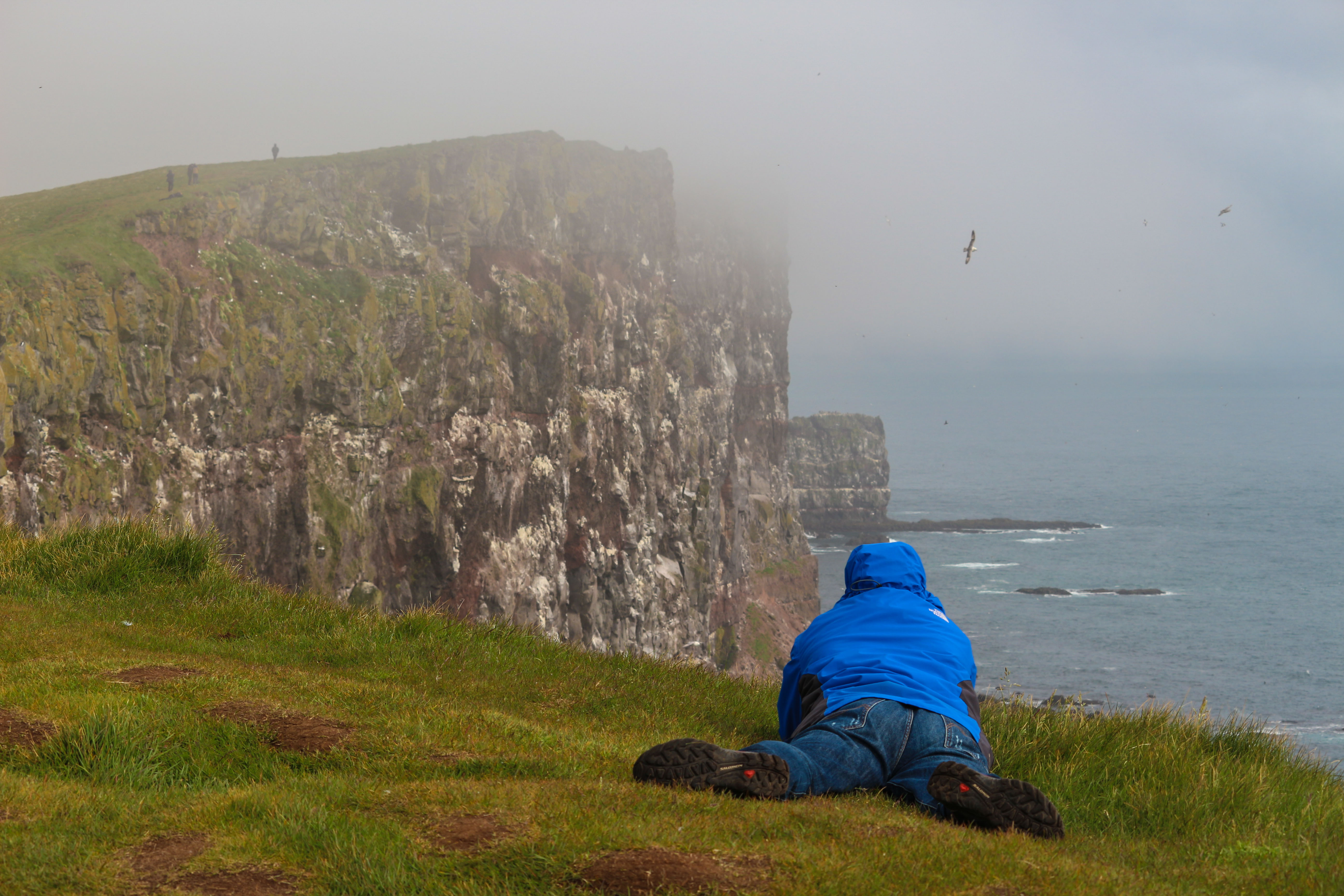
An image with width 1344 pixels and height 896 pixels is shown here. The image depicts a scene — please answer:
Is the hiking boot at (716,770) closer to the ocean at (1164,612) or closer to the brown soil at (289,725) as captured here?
the brown soil at (289,725)

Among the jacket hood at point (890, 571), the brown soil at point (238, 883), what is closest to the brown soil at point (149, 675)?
the brown soil at point (238, 883)

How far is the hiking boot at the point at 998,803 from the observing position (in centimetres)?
564

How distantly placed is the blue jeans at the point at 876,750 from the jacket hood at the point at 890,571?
146 centimetres

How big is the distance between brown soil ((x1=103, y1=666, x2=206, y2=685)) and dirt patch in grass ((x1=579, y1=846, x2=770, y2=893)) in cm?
544

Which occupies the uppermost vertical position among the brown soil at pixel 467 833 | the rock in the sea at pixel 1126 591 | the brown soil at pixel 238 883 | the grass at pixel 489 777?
the brown soil at pixel 238 883

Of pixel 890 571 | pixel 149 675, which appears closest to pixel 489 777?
pixel 890 571

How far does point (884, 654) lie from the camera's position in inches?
287

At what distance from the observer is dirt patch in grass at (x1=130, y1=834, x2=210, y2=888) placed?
4.43 meters

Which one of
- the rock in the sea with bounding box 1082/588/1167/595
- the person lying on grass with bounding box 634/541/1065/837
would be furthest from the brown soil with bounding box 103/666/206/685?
the rock in the sea with bounding box 1082/588/1167/595

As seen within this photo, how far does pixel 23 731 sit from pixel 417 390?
5758cm

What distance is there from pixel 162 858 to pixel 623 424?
81.6m

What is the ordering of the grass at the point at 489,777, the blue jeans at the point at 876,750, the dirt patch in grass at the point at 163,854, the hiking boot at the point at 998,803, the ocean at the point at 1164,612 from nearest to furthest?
the dirt patch in grass at the point at 163,854 < the grass at the point at 489,777 < the hiking boot at the point at 998,803 < the blue jeans at the point at 876,750 < the ocean at the point at 1164,612


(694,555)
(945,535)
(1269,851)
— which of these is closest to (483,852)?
(1269,851)

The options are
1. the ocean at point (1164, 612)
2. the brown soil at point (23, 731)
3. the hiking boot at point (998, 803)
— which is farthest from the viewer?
the ocean at point (1164, 612)
